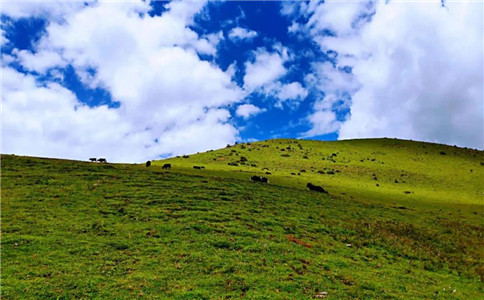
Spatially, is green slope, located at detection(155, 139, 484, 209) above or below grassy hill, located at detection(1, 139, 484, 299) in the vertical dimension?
above

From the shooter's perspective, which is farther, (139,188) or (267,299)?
(139,188)

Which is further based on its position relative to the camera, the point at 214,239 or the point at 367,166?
the point at 367,166

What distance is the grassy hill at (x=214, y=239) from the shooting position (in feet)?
60.0

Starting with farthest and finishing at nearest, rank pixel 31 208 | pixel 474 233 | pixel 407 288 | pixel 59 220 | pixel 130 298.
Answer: pixel 474 233
pixel 31 208
pixel 59 220
pixel 407 288
pixel 130 298

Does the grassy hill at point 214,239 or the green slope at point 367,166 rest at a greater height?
the green slope at point 367,166

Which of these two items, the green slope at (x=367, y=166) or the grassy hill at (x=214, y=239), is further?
the green slope at (x=367, y=166)

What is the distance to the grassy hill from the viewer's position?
18.3 meters

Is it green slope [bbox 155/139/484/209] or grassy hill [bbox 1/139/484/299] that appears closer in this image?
grassy hill [bbox 1/139/484/299]

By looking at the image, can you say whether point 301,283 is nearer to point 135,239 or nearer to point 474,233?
point 135,239

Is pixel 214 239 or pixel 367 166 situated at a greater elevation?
pixel 367 166

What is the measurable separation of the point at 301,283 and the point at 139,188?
24637 mm

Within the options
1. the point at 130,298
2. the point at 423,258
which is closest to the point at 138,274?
the point at 130,298

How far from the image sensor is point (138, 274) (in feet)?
61.6

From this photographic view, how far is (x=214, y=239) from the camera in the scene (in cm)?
2445
